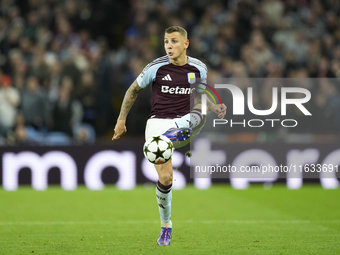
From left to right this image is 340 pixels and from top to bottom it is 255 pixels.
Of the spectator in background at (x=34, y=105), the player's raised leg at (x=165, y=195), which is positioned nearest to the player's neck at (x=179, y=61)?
the player's raised leg at (x=165, y=195)

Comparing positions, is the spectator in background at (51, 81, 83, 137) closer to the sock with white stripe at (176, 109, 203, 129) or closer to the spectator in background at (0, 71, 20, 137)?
the spectator in background at (0, 71, 20, 137)

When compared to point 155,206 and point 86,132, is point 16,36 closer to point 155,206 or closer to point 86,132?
point 86,132

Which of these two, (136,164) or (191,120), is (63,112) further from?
(191,120)

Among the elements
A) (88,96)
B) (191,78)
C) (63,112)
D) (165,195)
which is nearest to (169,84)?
(191,78)

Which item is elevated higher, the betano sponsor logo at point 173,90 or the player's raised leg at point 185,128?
the betano sponsor logo at point 173,90

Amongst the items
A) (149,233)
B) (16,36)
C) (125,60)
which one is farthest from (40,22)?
(149,233)

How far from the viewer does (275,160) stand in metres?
12.4

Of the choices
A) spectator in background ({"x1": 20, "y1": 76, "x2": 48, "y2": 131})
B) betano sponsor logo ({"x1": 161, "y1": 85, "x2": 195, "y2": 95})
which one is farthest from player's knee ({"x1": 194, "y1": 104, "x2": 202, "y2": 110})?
spectator in background ({"x1": 20, "y1": 76, "x2": 48, "y2": 131})

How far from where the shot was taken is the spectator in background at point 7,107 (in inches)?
490

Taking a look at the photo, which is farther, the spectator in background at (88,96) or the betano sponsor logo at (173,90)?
the spectator in background at (88,96)

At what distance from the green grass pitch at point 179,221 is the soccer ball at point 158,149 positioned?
2.98ft

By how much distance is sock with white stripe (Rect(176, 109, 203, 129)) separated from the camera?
643 cm

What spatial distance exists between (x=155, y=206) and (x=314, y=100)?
14.4 ft

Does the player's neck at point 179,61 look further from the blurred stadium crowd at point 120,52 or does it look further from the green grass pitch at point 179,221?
the blurred stadium crowd at point 120,52
